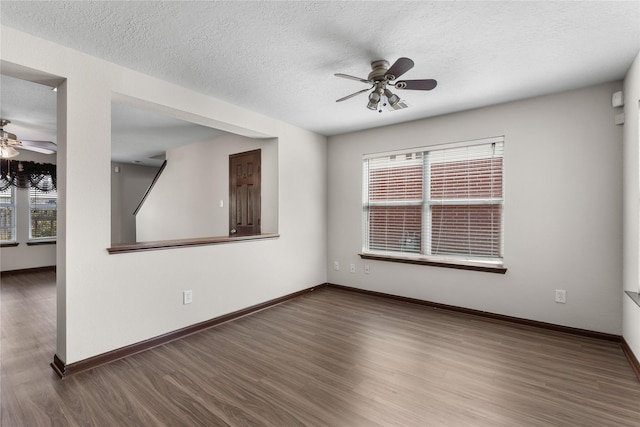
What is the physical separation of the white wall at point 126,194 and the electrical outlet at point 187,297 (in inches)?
219

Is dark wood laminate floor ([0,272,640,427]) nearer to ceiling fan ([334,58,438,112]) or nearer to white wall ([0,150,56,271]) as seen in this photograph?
ceiling fan ([334,58,438,112])

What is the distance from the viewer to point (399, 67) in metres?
2.09

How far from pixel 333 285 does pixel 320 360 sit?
234 centimetres

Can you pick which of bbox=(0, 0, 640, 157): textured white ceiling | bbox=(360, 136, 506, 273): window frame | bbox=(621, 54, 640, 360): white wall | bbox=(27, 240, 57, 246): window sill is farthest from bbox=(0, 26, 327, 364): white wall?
bbox=(27, 240, 57, 246): window sill

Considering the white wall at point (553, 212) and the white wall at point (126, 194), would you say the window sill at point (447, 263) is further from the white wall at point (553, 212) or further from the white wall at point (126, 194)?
the white wall at point (126, 194)

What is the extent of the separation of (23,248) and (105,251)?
18.3 ft

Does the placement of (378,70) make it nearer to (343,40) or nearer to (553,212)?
(343,40)

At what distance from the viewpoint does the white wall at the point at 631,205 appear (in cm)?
224

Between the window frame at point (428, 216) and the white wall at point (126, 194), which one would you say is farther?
the white wall at point (126, 194)

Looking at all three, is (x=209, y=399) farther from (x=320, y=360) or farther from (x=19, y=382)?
(x=19, y=382)

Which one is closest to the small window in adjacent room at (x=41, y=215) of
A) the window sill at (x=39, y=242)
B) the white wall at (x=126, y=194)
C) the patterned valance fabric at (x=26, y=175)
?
the window sill at (x=39, y=242)

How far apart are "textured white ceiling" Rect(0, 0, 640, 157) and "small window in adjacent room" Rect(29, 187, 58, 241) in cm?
579

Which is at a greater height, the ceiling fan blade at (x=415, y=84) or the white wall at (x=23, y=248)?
the ceiling fan blade at (x=415, y=84)

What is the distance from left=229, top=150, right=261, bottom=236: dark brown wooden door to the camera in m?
4.35
